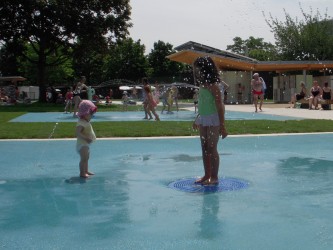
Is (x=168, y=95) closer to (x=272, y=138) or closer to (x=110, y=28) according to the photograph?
(x=272, y=138)

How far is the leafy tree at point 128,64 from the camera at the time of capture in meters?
68.4

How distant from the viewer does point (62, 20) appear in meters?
35.7

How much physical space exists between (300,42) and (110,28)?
84.4 feet

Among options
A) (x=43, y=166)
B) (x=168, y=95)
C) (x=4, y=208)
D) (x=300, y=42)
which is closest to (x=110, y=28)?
(x=168, y=95)

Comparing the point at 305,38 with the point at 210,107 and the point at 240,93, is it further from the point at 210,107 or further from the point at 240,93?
the point at 210,107

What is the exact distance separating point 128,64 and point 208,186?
63.3 meters

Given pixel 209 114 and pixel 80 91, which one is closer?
pixel 209 114

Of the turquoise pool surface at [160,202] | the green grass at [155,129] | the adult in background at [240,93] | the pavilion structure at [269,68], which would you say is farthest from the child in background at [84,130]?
the adult in background at [240,93]

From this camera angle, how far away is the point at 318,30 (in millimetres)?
53344

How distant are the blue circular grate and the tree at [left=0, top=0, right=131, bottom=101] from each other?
3062 centimetres

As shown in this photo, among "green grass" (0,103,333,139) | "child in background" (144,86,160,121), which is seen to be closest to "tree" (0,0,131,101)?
"child in background" (144,86,160,121)

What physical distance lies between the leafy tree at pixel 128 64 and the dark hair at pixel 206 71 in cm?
6235

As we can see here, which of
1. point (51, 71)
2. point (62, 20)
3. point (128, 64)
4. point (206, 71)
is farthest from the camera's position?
point (128, 64)

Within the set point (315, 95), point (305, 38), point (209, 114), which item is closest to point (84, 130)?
point (209, 114)
